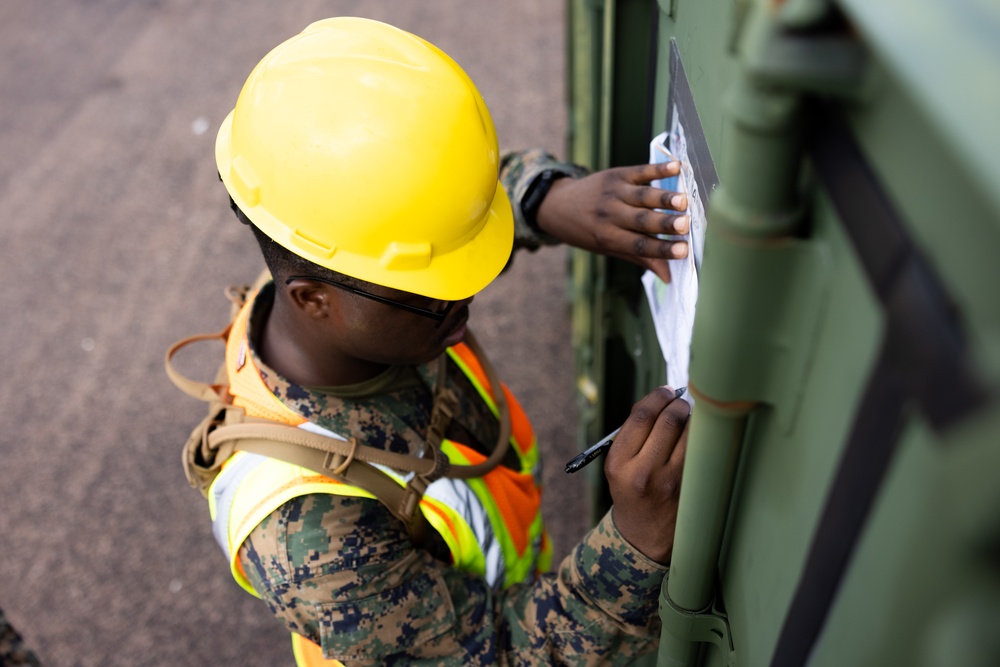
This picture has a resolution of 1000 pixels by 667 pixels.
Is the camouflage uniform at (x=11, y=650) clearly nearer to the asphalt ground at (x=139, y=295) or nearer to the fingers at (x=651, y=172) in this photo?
the asphalt ground at (x=139, y=295)

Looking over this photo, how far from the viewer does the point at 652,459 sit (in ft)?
3.97

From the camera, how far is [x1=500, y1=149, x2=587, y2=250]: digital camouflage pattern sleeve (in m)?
1.91

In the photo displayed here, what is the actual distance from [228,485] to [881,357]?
1.28m

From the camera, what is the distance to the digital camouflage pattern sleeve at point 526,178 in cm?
191

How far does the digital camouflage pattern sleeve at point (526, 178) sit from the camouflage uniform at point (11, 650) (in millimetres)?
1582

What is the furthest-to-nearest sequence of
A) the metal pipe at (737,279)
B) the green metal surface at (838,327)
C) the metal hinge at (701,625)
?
1. the metal hinge at (701,625)
2. the metal pipe at (737,279)
3. the green metal surface at (838,327)

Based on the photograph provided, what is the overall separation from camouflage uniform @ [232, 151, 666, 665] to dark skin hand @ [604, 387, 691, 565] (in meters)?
0.10

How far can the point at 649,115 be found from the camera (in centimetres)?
181

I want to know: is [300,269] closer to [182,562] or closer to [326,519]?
[326,519]

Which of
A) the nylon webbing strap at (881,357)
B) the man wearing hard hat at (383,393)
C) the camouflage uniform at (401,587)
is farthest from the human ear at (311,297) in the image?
the nylon webbing strap at (881,357)

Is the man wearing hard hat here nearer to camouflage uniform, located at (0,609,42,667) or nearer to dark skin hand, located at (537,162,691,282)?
dark skin hand, located at (537,162,691,282)

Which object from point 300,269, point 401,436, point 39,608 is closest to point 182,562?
point 39,608

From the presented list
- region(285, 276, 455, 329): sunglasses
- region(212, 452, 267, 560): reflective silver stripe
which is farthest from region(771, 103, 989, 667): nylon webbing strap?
region(212, 452, 267, 560): reflective silver stripe

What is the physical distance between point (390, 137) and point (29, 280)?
398cm
